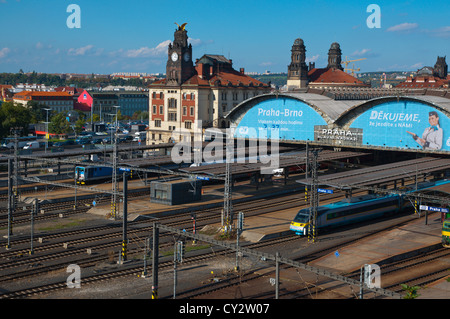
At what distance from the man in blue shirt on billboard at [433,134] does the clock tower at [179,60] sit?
4390cm

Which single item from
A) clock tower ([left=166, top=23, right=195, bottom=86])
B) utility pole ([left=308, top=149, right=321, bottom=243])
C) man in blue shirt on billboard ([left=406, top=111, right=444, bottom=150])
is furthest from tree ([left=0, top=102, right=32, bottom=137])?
utility pole ([left=308, top=149, right=321, bottom=243])

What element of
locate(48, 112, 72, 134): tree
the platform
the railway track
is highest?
locate(48, 112, 72, 134): tree

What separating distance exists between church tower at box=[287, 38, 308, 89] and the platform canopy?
243 feet

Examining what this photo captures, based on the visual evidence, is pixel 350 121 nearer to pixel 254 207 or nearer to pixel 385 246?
pixel 254 207

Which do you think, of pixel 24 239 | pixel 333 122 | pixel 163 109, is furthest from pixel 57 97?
pixel 24 239

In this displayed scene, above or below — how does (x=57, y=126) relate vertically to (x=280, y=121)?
below

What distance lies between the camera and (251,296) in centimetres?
3008

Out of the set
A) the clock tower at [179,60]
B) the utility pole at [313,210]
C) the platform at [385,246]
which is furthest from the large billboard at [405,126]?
the clock tower at [179,60]

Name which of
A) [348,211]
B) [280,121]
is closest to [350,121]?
[280,121]

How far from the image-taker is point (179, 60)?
3829 inches

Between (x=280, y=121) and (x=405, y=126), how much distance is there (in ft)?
57.8

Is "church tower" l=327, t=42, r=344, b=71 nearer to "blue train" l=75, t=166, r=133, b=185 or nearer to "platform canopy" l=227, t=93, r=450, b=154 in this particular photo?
"platform canopy" l=227, t=93, r=450, b=154

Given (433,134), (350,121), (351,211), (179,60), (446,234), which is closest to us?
(446,234)

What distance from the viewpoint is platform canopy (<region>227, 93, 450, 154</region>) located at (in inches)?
2544
